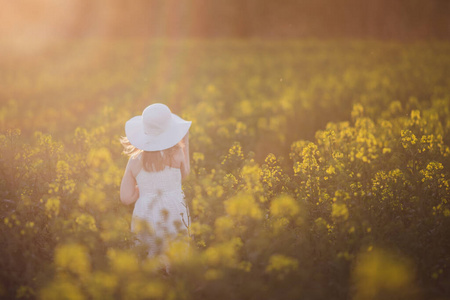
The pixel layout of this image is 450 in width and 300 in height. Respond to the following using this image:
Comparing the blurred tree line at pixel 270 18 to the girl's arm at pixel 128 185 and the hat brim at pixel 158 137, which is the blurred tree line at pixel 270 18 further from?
the girl's arm at pixel 128 185

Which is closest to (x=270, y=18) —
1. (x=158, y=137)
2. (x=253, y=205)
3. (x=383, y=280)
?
(x=158, y=137)

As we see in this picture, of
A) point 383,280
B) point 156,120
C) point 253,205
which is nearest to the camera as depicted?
point 383,280

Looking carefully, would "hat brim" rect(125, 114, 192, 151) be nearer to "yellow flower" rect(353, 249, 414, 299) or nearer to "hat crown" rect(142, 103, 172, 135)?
"hat crown" rect(142, 103, 172, 135)

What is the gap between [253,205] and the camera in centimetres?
287

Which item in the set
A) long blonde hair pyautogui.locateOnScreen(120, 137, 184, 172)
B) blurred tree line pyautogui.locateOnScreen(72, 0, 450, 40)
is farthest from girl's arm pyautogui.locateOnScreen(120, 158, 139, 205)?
blurred tree line pyautogui.locateOnScreen(72, 0, 450, 40)

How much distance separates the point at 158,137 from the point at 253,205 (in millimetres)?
1138

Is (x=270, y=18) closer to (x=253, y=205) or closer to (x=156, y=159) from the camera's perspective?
(x=156, y=159)

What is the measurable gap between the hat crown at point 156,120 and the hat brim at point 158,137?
46 millimetres

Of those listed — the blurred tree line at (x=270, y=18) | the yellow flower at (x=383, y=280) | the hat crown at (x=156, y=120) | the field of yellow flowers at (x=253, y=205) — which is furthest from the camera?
the blurred tree line at (x=270, y=18)

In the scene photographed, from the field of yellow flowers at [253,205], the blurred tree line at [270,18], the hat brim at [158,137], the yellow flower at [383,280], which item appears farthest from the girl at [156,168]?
the blurred tree line at [270,18]

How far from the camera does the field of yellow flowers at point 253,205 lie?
2.52 meters

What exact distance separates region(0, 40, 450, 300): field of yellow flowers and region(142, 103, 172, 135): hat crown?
24.0 inches

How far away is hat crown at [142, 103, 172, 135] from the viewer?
3434 millimetres

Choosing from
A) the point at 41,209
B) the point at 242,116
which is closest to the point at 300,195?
the point at 41,209
